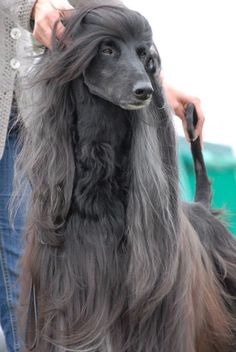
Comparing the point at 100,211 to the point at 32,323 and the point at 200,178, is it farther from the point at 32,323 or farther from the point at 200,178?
the point at 200,178

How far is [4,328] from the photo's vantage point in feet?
8.41

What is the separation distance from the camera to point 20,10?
2053 millimetres

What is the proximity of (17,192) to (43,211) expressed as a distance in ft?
0.51

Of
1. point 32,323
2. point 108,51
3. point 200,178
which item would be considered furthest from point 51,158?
point 200,178

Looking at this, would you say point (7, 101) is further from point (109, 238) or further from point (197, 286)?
point (197, 286)

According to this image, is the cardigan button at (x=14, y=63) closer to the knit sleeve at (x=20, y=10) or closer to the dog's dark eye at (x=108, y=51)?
the knit sleeve at (x=20, y=10)

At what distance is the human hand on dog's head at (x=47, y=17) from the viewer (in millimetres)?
1978

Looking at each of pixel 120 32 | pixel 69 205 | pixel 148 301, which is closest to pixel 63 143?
pixel 69 205

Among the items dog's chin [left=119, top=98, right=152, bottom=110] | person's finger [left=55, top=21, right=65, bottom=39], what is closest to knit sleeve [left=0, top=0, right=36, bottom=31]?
person's finger [left=55, top=21, right=65, bottom=39]

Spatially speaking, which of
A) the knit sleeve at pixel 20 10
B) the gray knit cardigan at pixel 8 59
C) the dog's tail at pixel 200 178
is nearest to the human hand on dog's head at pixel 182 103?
the dog's tail at pixel 200 178

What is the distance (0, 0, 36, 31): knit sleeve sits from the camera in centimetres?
204

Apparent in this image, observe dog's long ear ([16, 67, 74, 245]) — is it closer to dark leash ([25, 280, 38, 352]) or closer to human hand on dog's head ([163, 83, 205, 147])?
dark leash ([25, 280, 38, 352])

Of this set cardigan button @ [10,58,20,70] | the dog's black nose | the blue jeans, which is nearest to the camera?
the dog's black nose

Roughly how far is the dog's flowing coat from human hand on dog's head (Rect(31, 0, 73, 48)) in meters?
0.03
